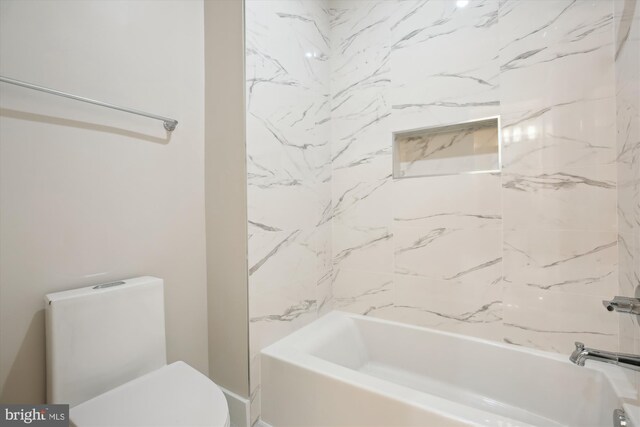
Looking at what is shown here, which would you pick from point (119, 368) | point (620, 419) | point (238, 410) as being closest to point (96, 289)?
point (119, 368)

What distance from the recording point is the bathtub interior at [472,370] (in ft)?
4.30

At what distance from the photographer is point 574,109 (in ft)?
4.45

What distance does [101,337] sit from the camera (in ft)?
3.56

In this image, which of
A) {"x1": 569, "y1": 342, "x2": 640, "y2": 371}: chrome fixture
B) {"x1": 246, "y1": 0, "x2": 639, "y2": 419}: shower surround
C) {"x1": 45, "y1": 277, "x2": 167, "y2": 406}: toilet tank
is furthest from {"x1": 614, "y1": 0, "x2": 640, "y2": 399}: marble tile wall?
{"x1": 45, "y1": 277, "x2": 167, "y2": 406}: toilet tank

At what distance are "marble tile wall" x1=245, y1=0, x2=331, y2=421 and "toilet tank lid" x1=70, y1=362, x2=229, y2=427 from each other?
411 mm

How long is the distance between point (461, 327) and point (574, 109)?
1.27m

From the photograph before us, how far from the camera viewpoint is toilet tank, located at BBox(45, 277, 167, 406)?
99 cm

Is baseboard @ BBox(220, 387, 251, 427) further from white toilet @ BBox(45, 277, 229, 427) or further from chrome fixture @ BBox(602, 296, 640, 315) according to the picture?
chrome fixture @ BBox(602, 296, 640, 315)

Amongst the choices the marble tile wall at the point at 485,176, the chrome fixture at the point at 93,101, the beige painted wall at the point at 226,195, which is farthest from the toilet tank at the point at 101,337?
the marble tile wall at the point at 485,176

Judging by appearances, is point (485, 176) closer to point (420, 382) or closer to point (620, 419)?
point (620, 419)

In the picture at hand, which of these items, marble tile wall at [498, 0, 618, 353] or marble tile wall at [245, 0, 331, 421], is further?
marble tile wall at [245, 0, 331, 421]

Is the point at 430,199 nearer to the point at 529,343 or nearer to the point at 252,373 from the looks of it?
the point at 529,343

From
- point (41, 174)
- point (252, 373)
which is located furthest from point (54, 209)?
point (252, 373)

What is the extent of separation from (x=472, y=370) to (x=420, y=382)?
0.32 meters
